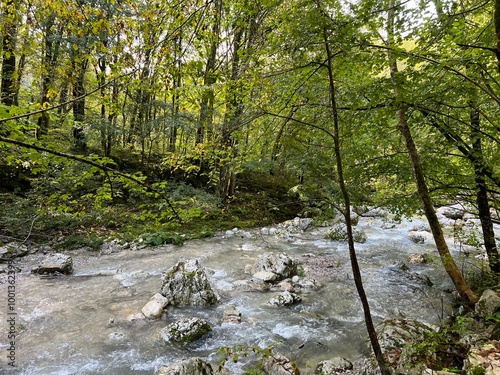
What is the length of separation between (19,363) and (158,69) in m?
4.35

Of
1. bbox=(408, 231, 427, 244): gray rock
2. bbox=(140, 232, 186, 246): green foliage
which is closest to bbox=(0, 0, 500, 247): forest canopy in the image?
bbox=(140, 232, 186, 246): green foliage

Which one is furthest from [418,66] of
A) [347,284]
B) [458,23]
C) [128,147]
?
[128,147]

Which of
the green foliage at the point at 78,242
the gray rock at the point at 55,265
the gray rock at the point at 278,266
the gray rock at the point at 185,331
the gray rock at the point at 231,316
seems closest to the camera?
the gray rock at the point at 185,331

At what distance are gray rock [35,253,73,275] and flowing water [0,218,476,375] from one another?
21 centimetres

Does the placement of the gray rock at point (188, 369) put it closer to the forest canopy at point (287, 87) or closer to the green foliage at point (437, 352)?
the forest canopy at point (287, 87)

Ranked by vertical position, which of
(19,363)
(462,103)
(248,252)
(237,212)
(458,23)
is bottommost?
(19,363)

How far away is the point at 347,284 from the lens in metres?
6.89

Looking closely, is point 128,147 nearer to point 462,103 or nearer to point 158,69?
point 158,69

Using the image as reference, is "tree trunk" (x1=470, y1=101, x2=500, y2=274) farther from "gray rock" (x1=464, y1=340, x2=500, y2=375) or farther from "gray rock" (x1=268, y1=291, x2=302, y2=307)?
"gray rock" (x1=268, y1=291, x2=302, y2=307)

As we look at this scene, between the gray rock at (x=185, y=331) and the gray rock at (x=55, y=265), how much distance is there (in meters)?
3.81

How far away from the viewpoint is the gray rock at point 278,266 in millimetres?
7012

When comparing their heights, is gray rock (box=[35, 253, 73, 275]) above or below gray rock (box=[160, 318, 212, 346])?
above

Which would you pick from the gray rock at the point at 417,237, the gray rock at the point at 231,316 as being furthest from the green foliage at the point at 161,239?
the gray rock at the point at 417,237

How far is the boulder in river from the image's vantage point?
562cm
